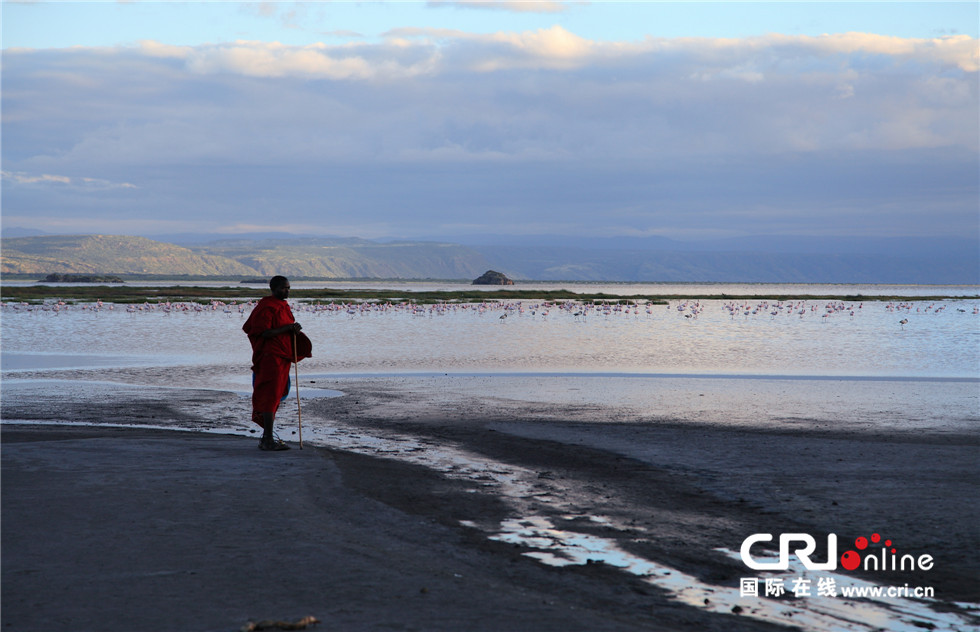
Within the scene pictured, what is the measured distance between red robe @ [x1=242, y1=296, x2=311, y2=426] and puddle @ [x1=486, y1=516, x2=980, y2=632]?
17.6 ft

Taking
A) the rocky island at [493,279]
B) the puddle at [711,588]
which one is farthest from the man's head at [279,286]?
the rocky island at [493,279]

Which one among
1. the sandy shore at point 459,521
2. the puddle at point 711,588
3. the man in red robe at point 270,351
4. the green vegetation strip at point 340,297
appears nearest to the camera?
the sandy shore at point 459,521

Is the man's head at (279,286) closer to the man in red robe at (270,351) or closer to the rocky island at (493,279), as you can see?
the man in red robe at (270,351)

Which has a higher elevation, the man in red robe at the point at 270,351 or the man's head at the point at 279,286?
the man's head at the point at 279,286

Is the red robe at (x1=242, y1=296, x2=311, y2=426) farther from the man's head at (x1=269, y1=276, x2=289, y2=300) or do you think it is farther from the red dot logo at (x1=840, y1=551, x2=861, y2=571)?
the red dot logo at (x1=840, y1=551, x2=861, y2=571)

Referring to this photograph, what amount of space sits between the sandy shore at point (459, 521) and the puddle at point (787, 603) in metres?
0.03

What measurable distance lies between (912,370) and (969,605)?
2037cm

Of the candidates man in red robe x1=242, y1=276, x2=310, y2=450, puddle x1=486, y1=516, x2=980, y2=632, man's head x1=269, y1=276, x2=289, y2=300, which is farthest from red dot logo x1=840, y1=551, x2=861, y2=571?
man's head x1=269, y1=276, x2=289, y2=300

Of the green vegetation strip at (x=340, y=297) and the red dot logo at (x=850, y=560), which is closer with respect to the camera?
the red dot logo at (x=850, y=560)

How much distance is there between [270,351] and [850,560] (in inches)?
303

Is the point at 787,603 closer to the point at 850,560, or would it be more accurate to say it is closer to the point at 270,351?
the point at 850,560

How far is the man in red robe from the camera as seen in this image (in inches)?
467

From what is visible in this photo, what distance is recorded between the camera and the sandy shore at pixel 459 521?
588 centimetres

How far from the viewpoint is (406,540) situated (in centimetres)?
762
